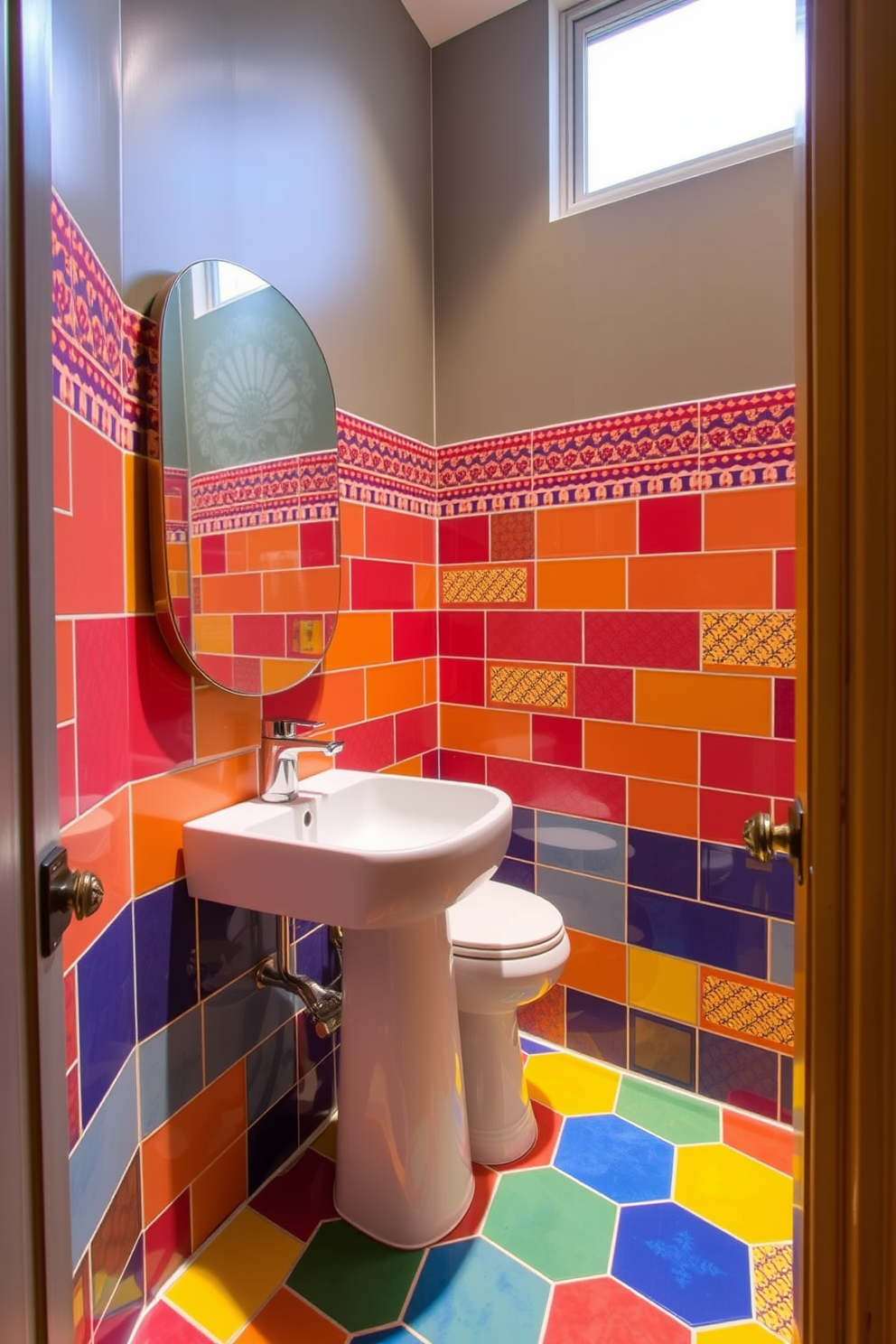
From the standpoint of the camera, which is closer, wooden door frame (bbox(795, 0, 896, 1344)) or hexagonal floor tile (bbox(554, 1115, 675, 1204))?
wooden door frame (bbox(795, 0, 896, 1344))

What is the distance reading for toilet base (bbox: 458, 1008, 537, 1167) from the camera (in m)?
1.54

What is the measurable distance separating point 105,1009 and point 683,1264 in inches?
43.9

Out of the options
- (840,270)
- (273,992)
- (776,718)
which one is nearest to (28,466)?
(840,270)

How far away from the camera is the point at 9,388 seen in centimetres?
52

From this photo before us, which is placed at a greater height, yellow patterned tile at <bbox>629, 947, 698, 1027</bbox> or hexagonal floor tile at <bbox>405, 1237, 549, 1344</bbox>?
yellow patterned tile at <bbox>629, 947, 698, 1027</bbox>

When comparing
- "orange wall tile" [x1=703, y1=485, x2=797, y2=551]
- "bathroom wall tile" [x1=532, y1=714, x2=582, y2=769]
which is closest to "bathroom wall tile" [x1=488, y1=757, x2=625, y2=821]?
"bathroom wall tile" [x1=532, y1=714, x2=582, y2=769]

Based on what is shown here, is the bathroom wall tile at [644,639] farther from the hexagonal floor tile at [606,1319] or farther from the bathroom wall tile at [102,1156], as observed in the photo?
the bathroom wall tile at [102,1156]

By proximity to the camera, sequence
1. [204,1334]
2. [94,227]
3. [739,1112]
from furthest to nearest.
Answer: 1. [739,1112]
2. [204,1334]
3. [94,227]

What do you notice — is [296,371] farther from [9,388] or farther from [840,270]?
[840,270]

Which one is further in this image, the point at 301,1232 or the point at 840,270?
the point at 301,1232

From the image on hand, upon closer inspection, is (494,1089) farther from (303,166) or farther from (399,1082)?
(303,166)

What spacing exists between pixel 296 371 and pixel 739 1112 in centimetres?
195

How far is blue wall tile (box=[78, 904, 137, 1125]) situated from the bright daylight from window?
202 centimetres

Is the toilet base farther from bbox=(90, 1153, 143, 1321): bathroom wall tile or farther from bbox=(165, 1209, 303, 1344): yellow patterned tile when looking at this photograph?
bbox=(90, 1153, 143, 1321): bathroom wall tile
